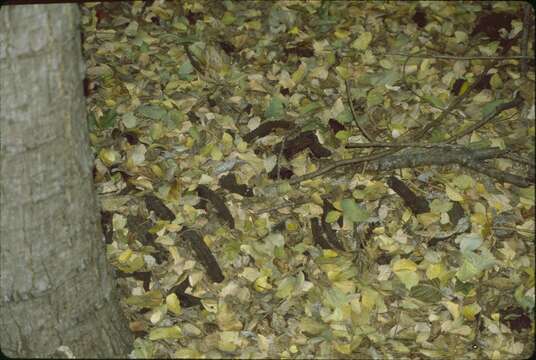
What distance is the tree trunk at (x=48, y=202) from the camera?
202cm

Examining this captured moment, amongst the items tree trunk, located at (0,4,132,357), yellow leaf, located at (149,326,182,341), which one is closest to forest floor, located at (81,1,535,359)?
yellow leaf, located at (149,326,182,341)

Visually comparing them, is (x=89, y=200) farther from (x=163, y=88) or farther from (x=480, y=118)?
(x=480, y=118)

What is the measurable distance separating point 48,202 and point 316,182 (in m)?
1.50

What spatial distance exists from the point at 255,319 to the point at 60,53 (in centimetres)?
145

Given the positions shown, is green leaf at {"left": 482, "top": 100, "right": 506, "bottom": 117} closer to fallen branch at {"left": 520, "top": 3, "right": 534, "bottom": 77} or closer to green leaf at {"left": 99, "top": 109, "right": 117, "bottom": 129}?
fallen branch at {"left": 520, "top": 3, "right": 534, "bottom": 77}

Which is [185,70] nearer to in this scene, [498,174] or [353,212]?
[353,212]

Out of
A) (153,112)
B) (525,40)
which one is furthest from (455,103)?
(153,112)

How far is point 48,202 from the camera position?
2.20 meters

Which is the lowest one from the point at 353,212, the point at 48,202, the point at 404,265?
the point at 404,265

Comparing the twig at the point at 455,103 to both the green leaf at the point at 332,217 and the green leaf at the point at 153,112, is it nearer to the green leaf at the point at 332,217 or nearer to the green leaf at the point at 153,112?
the green leaf at the point at 332,217

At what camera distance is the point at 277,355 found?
273 cm

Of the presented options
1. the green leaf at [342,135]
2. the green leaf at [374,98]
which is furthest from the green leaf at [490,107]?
the green leaf at [342,135]

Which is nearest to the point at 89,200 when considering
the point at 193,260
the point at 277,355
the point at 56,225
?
the point at 56,225

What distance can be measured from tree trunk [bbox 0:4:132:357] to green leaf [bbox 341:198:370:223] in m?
1.20
